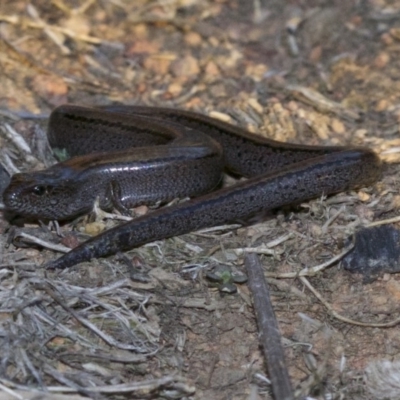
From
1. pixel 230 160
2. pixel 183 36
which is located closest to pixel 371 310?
pixel 230 160

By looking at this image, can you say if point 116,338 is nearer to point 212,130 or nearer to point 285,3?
point 212,130

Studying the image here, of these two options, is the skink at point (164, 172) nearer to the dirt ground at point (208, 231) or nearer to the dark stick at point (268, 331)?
the dirt ground at point (208, 231)

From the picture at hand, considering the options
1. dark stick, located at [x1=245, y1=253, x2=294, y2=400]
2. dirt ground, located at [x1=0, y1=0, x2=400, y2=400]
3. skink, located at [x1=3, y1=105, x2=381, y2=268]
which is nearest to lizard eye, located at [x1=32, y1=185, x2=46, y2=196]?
skink, located at [x1=3, y1=105, x2=381, y2=268]

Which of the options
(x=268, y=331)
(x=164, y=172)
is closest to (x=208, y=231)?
(x=164, y=172)

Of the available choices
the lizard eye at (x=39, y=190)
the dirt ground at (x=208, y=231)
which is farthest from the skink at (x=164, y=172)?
the dirt ground at (x=208, y=231)

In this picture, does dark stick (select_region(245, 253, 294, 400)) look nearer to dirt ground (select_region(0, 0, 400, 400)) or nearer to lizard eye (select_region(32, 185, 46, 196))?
dirt ground (select_region(0, 0, 400, 400))

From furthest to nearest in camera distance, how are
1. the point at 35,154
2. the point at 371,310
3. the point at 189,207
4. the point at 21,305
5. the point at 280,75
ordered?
the point at 280,75, the point at 35,154, the point at 189,207, the point at 371,310, the point at 21,305

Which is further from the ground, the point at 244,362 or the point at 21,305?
the point at 21,305
